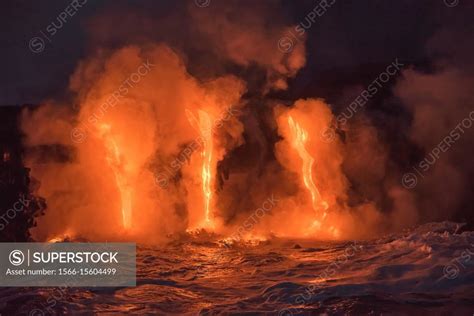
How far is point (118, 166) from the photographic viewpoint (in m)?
20.2

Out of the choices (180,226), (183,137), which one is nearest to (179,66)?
(183,137)

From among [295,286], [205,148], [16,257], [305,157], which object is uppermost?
[205,148]

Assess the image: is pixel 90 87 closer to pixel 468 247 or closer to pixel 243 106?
pixel 243 106

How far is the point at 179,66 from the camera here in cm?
2091

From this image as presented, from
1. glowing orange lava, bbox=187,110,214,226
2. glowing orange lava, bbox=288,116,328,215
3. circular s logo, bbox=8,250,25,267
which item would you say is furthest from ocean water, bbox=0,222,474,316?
glowing orange lava, bbox=187,110,214,226

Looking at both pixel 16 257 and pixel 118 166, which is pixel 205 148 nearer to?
pixel 118 166

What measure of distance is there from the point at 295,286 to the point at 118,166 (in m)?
11.1

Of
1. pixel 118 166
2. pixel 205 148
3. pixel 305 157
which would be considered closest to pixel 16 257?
pixel 118 166

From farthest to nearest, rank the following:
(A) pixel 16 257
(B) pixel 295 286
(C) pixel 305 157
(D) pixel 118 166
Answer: (C) pixel 305 157 < (D) pixel 118 166 < (A) pixel 16 257 < (B) pixel 295 286

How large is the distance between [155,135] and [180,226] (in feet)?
11.9

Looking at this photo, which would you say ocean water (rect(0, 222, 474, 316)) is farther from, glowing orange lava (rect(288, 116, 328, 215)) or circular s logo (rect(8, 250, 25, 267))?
glowing orange lava (rect(288, 116, 328, 215))

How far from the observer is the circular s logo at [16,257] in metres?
14.2

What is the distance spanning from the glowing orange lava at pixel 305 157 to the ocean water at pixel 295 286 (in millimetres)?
5746

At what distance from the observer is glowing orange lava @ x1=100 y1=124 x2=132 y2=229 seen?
65.8 ft
